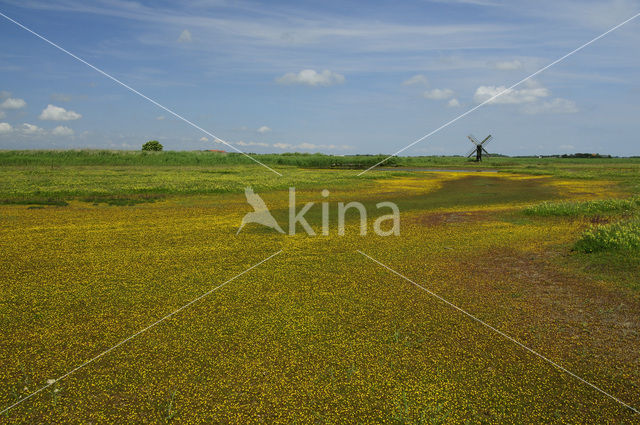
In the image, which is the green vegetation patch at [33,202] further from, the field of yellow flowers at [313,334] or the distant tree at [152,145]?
the distant tree at [152,145]

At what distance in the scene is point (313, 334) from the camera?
6.74m

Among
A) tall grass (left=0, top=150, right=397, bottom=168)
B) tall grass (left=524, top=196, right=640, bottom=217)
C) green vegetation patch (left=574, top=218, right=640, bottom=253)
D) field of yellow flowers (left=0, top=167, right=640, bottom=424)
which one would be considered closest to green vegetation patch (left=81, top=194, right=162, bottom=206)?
field of yellow flowers (left=0, top=167, right=640, bottom=424)

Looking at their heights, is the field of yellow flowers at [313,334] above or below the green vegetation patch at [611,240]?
below

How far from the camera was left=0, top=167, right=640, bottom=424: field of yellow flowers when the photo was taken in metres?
4.88

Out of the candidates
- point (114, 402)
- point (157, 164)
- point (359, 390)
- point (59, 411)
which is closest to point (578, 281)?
point (359, 390)

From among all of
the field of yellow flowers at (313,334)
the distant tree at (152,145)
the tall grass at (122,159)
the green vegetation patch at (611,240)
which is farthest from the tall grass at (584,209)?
the distant tree at (152,145)

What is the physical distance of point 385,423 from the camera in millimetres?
4555

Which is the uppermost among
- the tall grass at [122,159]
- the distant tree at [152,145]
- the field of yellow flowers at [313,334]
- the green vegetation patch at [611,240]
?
the distant tree at [152,145]

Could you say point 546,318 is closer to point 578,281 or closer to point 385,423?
point 578,281

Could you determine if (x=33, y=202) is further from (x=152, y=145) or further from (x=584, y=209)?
(x=152, y=145)

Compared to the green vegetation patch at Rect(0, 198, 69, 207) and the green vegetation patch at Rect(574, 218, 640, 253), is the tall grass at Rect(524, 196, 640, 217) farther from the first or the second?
the green vegetation patch at Rect(0, 198, 69, 207)

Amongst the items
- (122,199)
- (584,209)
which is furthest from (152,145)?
(584,209)

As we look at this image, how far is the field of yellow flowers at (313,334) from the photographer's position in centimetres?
488

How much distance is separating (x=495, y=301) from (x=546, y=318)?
3.38 ft
